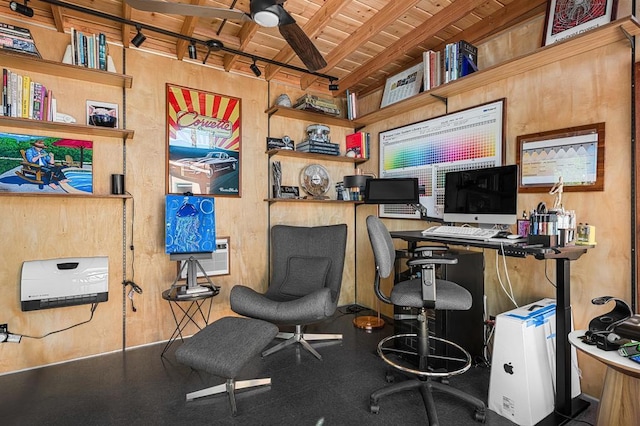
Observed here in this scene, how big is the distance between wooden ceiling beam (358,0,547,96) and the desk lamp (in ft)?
4.12

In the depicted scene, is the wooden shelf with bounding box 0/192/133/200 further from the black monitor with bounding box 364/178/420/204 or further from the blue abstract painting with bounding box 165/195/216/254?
the black monitor with bounding box 364/178/420/204

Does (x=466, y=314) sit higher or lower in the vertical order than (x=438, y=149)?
lower

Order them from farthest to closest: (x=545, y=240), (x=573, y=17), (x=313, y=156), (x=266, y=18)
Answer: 1. (x=313, y=156)
2. (x=573, y=17)
3. (x=266, y=18)
4. (x=545, y=240)

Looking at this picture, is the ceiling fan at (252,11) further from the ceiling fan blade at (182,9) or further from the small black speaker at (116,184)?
the small black speaker at (116,184)

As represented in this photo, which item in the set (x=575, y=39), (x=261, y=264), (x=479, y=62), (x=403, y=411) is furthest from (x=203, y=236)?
(x=575, y=39)

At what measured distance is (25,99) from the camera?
2293mm

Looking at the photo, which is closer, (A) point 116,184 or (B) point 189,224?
(A) point 116,184

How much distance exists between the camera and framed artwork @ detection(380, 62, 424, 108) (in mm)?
3098

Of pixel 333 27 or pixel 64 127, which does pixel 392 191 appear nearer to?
pixel 333 27

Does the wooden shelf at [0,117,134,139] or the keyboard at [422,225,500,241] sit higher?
the wooden shelf at [0,117,134,139]

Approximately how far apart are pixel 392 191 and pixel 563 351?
1804 millimetres

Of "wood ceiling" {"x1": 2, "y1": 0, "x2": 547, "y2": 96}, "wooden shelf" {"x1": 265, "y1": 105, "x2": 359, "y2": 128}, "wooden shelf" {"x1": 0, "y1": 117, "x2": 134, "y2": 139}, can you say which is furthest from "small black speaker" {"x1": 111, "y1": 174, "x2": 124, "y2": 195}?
"wooden shelf" {"x1": 265, "y1": 105, "x2": 359, "y2": 128}

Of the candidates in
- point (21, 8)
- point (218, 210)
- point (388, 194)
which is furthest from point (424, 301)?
point (21, 8)

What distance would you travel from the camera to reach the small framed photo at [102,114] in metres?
2.56
